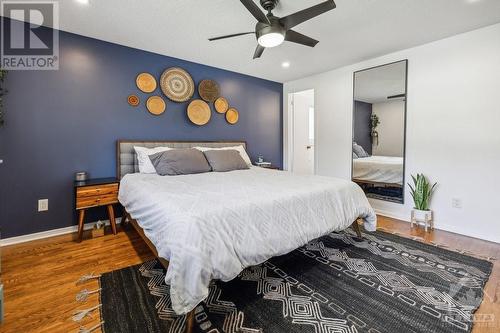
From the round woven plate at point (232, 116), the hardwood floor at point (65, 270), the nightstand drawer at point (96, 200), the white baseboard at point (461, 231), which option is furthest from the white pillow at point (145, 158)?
the white baseboard at point (461, 231)

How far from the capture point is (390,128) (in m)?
3.67

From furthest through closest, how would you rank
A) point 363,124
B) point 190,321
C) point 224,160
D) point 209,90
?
point 209,90 → point 363,124 → point 224,160 → point 190,321

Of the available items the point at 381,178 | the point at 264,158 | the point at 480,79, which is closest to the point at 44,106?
the point at 264,158

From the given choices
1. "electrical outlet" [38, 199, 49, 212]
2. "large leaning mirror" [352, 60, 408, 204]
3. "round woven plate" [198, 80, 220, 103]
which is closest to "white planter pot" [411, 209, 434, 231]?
"large leaning mirror" [352, 60, 408, 204]

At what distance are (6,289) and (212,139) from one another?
123 inches

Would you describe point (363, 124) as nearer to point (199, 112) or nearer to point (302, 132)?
point (302, 132)

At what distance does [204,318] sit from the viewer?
154cm

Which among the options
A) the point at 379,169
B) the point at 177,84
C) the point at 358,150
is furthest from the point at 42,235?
the point at 379,169

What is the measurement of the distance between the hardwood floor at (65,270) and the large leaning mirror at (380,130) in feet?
2.53

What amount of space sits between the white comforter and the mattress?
4.69 ft

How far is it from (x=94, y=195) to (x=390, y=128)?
424 cm

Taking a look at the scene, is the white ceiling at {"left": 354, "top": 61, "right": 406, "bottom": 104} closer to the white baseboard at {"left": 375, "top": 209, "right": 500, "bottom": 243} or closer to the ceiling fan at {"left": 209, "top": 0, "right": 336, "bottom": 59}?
the white baseboard at {"left": 375, "top": 209, "right": 500, "bottom": 243}

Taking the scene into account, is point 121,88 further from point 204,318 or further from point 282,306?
point 282,306

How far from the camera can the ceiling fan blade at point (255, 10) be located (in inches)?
74.0
